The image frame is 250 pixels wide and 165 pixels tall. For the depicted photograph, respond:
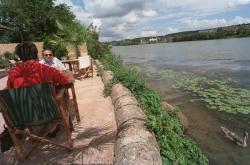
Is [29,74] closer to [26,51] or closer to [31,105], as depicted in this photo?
[26,51]

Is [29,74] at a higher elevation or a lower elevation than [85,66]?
higher

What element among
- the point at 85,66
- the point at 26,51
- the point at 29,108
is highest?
the point at 26,51

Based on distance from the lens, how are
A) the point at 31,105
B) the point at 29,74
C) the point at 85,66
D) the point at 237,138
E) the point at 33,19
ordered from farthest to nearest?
the point at 33,19
the point at 85,66
the point at 237,138
the point at 29,74
the point at 31,105

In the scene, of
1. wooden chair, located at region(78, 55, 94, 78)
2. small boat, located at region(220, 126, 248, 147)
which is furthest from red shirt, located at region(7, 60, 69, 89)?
wooden chair, located at region(78, 55, 94, 78)

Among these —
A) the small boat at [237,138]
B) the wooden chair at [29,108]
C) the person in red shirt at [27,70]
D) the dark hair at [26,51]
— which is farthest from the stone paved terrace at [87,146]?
the small boat at [237,138]

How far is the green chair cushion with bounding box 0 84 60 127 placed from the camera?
3078 millimetres

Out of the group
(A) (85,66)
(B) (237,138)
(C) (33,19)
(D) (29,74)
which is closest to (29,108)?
(D) (29,74)

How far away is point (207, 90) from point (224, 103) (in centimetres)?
249

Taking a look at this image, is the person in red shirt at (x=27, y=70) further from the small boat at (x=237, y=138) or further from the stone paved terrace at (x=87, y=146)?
the small boat at (x=237, y=138)

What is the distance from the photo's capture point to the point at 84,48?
16875 millimetres

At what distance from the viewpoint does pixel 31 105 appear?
3168 millimetres

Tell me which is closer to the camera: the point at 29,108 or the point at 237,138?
the point at 29,108

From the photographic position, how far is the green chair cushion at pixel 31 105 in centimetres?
308

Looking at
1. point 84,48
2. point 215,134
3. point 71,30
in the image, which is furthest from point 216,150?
point 71,30
